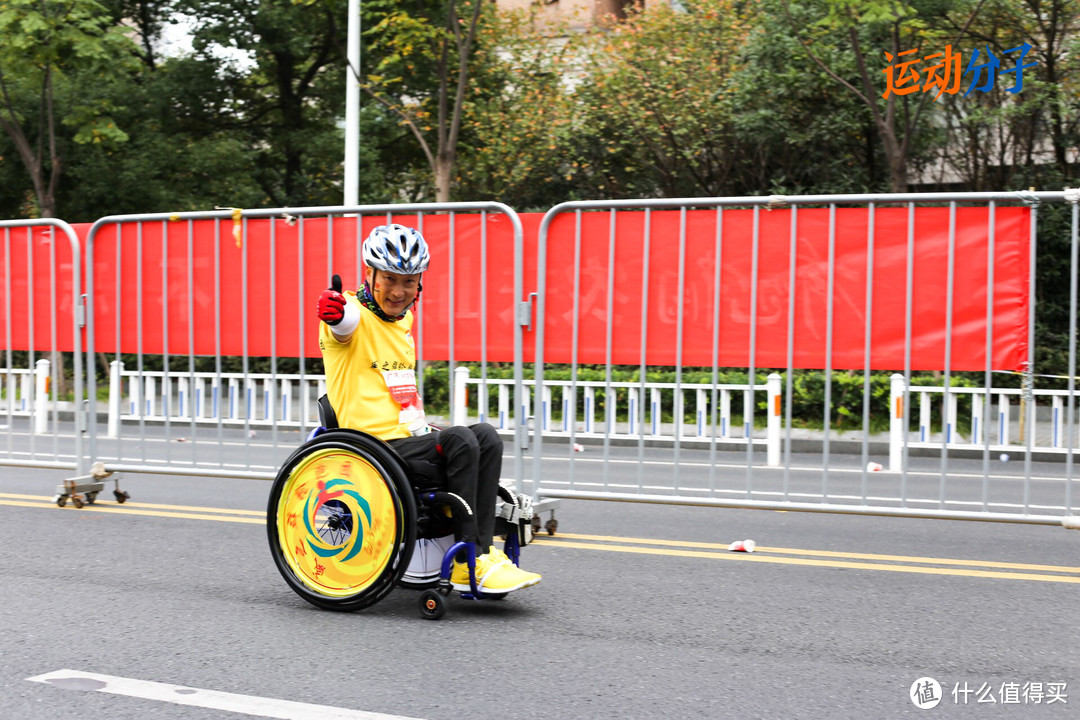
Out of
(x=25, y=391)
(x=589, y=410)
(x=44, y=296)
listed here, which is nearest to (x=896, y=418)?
(x=589, y=410)

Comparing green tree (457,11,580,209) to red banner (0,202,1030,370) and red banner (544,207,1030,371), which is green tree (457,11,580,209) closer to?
red banner (0,202,1030,370)

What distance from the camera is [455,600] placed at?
5.46 m

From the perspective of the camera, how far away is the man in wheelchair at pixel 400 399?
4965 mm

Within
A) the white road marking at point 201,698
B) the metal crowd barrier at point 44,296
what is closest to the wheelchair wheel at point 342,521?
the white road marking at point 201,698

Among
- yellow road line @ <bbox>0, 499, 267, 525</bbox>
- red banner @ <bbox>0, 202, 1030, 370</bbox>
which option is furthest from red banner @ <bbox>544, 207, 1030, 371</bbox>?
yellow road line @ <bbox>0, 499, 267, 525</bbox>

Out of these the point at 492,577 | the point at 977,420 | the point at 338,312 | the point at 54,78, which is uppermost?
the point at 54,78

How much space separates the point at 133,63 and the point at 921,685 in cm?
1804

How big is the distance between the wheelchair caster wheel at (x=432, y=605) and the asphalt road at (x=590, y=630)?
0.37ft

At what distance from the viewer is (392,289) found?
511 cm

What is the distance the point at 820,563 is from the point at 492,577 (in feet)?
7.43

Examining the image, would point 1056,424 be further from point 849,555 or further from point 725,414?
point 849,555

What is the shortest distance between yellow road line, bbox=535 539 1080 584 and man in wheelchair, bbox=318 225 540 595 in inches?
68.2

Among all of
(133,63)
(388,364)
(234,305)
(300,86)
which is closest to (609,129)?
(300,86)

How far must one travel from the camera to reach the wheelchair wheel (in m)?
4.92
